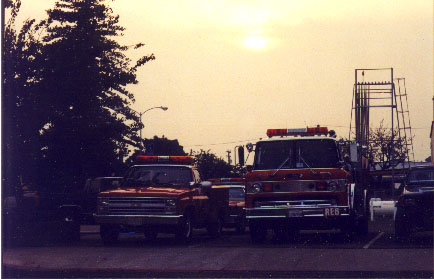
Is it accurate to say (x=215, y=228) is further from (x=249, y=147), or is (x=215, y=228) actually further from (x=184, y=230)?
(x=249, y=147)

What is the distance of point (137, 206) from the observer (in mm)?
18391

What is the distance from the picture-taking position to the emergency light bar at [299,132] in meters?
19.5

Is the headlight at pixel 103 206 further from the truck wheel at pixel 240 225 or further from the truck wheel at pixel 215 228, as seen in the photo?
the truck wheel at pixel 240 225

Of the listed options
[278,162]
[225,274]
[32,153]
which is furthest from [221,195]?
[225,274]

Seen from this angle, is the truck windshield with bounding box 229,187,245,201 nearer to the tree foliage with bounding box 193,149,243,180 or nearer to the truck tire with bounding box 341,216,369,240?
the tree foliage with bounding box 193,149,243,180

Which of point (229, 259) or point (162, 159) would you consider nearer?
point (229, 259)

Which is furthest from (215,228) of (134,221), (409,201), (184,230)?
(409,201)

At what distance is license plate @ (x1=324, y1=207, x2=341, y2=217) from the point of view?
18453 millimetres

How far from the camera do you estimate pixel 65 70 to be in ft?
77.8

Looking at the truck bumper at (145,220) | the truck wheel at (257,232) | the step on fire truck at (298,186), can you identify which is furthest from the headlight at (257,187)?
the truck bumper at (145,220)

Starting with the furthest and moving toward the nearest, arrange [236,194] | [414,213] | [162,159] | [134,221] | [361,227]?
[236,194] < [361,227] < [162,159] < [134,221] < [414,213]

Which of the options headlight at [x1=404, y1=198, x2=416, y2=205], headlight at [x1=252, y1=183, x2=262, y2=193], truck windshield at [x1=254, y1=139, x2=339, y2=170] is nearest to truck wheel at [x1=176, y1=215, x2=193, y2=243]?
headlight at [x1=252, y1=183, x2=262, y2=193]

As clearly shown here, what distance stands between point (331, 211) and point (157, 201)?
12.4 ft

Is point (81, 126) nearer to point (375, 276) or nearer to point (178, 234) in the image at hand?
point (178, 234)
